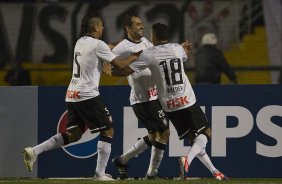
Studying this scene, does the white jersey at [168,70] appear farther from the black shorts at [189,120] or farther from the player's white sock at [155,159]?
the player's white sock at [155,159]

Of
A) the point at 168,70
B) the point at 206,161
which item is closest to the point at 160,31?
the point at 168,70

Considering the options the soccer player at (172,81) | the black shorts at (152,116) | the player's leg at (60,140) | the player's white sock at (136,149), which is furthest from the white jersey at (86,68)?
the player's white sock at (136,149)

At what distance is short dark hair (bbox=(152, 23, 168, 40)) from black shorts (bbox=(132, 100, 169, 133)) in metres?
0.97

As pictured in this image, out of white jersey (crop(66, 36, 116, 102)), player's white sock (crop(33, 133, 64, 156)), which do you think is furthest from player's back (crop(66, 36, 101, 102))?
player's white sock (crop(33, 133, 64, 156))

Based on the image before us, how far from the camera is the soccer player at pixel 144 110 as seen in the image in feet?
39.3

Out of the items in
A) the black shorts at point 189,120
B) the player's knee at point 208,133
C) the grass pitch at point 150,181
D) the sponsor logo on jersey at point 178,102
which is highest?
the sponsor logo on jersey at point 178,102

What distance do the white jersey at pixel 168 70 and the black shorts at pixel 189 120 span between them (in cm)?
8

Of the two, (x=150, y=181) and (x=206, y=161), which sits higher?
(x=206, y=161)

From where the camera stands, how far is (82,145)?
1261 cm

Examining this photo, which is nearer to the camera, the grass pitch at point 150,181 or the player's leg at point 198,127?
the grass pitch at point 150,181

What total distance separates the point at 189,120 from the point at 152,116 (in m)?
0.63

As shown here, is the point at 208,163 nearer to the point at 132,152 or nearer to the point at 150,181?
the point at 150,181

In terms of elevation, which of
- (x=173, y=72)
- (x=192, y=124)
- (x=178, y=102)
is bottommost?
(x=192, y=124)

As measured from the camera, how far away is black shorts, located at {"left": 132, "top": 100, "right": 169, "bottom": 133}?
472 inches
